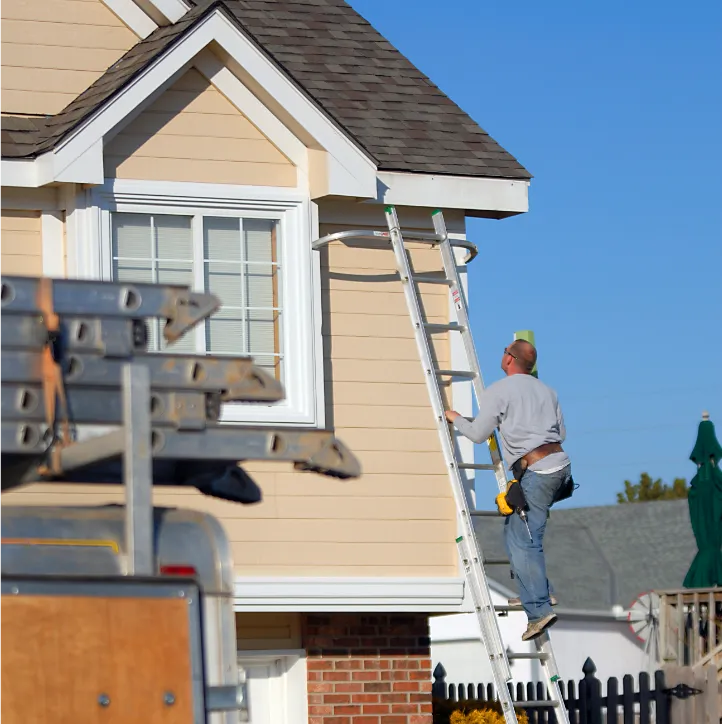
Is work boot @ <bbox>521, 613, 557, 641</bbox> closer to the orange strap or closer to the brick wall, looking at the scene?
the brick wall

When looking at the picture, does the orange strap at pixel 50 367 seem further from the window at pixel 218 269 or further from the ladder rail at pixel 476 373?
the window at pixel 218 269

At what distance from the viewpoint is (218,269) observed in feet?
37.0

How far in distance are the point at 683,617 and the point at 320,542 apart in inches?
272

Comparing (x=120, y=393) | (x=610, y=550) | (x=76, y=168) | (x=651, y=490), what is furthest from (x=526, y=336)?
(x=651, y=490)

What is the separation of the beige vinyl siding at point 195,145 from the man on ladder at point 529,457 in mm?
2564

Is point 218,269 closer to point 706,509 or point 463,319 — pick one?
point 463,319

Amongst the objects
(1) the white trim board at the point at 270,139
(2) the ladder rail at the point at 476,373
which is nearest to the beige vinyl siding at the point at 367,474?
(2) the ladder rail at the point at 476,373

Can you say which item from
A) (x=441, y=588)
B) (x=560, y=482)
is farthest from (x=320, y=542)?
(x=560, y=482)

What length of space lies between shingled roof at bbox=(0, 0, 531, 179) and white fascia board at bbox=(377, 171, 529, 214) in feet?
0.20

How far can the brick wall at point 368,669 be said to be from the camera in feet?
37.2

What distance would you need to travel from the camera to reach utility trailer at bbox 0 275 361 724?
4.12 m

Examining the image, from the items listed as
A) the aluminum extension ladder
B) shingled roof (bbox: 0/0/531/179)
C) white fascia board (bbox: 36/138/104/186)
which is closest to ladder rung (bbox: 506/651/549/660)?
the aluminum extension ladder

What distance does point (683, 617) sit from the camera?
16.9m

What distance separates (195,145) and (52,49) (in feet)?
4.19
